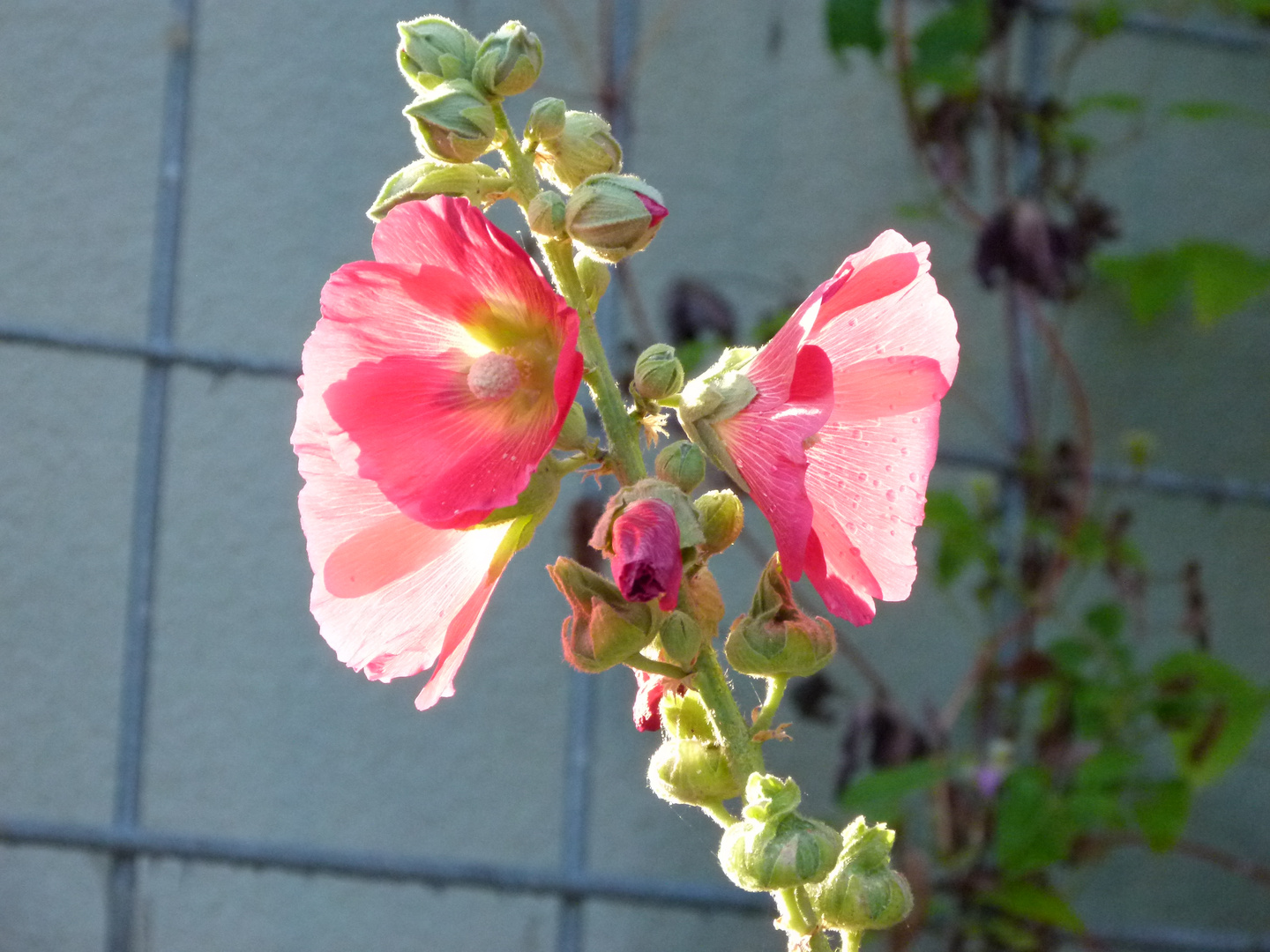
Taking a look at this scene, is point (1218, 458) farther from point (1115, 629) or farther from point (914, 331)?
point (914, 331)

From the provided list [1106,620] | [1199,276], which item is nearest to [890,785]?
[1106,620]

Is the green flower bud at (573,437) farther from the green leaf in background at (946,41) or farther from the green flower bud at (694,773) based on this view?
the green leaf in background at (946,41)

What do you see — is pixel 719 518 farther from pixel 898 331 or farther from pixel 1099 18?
pixel 1099 18

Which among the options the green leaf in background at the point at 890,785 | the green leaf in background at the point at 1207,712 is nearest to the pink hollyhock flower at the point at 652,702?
the green leaf in background at the point at 890,785

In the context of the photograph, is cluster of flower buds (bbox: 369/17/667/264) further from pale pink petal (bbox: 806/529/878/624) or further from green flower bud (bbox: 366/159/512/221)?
pale pink petal (bbox: 806/529/878/624)

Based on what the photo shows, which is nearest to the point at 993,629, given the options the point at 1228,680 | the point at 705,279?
the point at 1228,680

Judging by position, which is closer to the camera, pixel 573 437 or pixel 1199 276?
pixel 573 437

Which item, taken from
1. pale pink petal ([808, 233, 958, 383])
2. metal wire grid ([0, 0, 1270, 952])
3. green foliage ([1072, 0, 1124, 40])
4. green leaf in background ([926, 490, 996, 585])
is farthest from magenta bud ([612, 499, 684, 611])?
green foliage ([1072, 0, 1124, 40])
